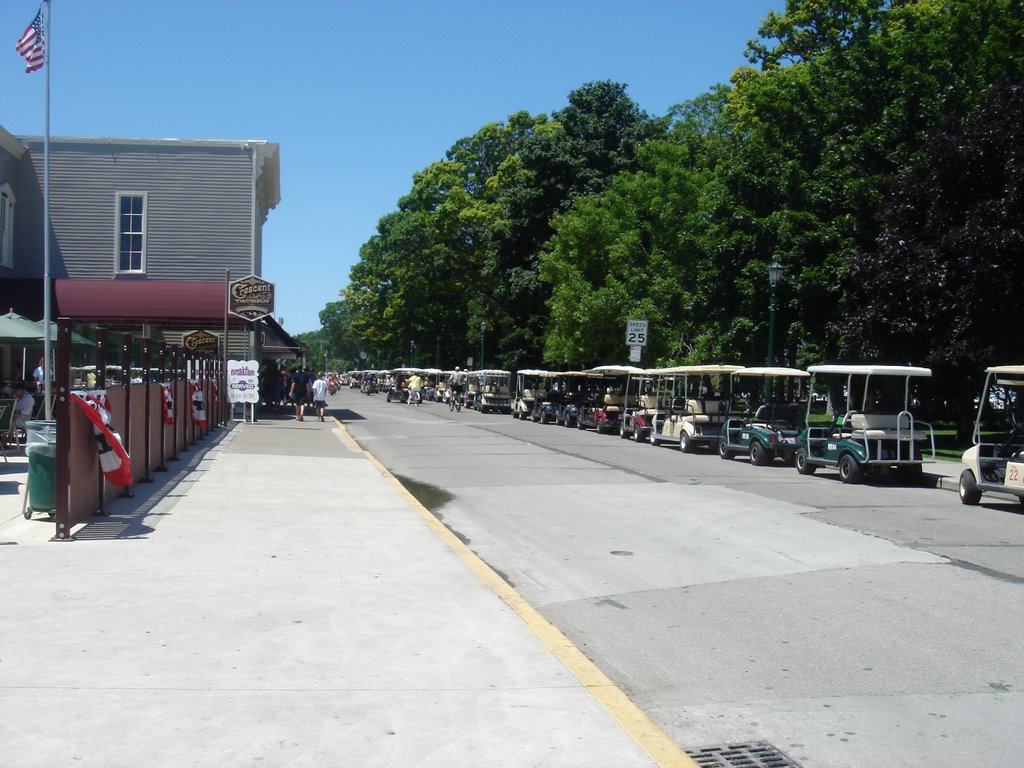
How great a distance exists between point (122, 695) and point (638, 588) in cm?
481

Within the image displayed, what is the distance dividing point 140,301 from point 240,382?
240 inches

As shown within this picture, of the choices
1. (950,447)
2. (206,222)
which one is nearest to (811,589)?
(950,447)

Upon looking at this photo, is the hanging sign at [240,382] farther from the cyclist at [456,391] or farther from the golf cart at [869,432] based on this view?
the cyclist at [456,391]

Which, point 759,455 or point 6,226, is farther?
point 6,226

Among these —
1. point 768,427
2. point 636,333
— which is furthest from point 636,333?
point 768,427

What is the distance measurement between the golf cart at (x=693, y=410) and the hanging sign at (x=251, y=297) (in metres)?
12.7

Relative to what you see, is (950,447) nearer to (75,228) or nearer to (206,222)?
(206,222)

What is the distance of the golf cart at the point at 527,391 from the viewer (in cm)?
4538

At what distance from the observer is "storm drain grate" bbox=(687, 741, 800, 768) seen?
4.95 m

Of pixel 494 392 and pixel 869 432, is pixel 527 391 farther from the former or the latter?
pixel 869 432

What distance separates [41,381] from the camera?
2561 centimetres

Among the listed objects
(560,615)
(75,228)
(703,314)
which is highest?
(75,228)

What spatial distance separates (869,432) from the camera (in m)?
18.7

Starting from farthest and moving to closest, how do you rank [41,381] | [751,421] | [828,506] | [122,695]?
1. [41,381]
2. [751,421]
3. [828,506]
4. [122,695]
